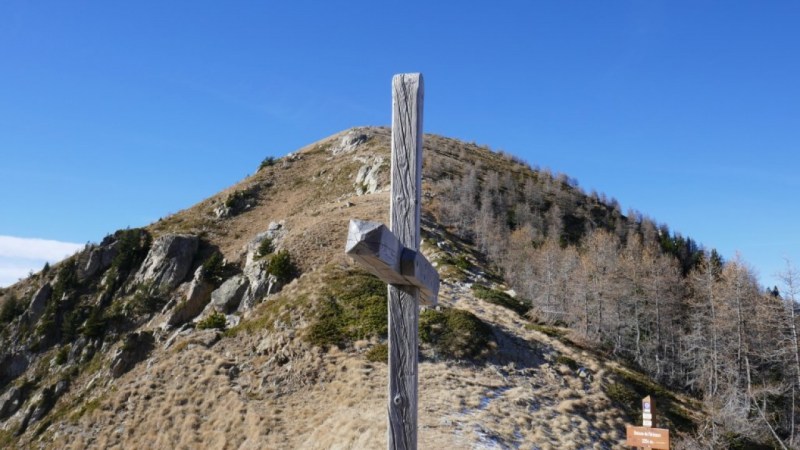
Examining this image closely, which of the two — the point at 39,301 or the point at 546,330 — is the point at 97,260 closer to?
the point at 39,301

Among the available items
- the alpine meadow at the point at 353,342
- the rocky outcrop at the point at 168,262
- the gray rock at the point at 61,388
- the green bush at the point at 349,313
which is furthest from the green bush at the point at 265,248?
the gray rock at the point at 61,388

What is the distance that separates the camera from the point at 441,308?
25.6 m

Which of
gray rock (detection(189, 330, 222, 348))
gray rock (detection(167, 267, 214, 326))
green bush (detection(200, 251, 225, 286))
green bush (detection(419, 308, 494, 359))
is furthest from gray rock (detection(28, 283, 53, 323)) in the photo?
green bush (detection(419, 308, 494, 359))

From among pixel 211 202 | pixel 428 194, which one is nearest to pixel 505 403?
pixel 428 194

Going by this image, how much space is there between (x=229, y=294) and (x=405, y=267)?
30834mm

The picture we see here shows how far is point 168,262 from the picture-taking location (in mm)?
41531

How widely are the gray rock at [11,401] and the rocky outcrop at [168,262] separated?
10497mm

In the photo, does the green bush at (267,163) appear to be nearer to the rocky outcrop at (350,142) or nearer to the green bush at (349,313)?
the rocky outcrop at (350,142)

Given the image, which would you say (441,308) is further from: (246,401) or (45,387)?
(45,387)

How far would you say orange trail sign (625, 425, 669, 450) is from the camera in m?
11.3

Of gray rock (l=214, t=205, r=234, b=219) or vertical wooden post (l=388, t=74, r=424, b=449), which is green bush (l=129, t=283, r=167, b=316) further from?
vertical wooden post (l=388, t=74, r=424, b=449)

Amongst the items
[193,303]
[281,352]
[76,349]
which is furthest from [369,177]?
[281,352]

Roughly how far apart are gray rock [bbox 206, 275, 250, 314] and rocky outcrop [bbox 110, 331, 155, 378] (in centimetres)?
431

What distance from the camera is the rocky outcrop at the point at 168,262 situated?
4020 cm
